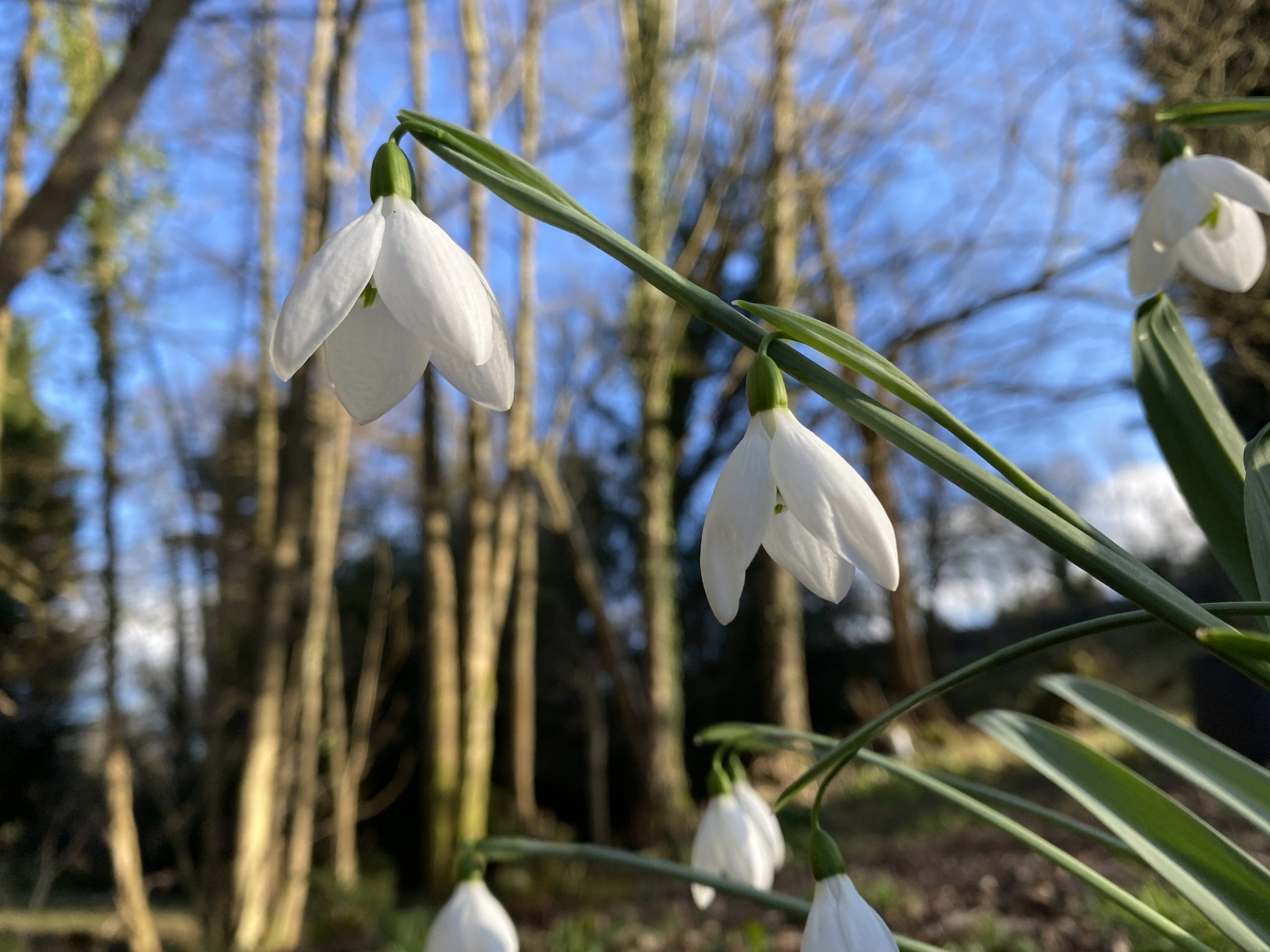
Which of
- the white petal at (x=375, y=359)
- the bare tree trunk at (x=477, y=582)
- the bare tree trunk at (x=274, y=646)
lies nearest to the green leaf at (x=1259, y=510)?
the white petal at (x=375, y=359)

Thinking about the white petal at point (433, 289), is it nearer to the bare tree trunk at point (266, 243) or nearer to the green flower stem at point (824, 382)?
the green flower stem at point (824, 382)

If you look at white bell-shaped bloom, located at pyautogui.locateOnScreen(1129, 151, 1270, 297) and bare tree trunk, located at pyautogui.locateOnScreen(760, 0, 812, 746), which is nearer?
white bell-shaped bloom, located at pyautogui.locateOnScreen(1129, 151, 1270, 297)

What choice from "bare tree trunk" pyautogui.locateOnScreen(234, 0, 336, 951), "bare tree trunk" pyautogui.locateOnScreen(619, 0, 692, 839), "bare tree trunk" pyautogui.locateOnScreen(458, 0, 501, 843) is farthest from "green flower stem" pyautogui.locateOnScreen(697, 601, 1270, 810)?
"bare tree trunk" pyautogui.locateOnScreen(619, 0, 692, 839)

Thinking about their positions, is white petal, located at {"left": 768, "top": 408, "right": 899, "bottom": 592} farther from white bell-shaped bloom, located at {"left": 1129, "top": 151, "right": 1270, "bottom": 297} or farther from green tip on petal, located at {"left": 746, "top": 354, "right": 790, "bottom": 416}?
white bell-shaped bloom, located at {"left": 1129, "top": 151, "right": 1270, "bottom": 297}

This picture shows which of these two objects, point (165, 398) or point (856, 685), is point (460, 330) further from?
point (856, 685)

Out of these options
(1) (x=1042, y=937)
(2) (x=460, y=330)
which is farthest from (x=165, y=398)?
(2) (x=460, y=330)

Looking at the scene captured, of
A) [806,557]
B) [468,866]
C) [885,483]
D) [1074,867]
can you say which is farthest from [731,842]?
[885,483]
